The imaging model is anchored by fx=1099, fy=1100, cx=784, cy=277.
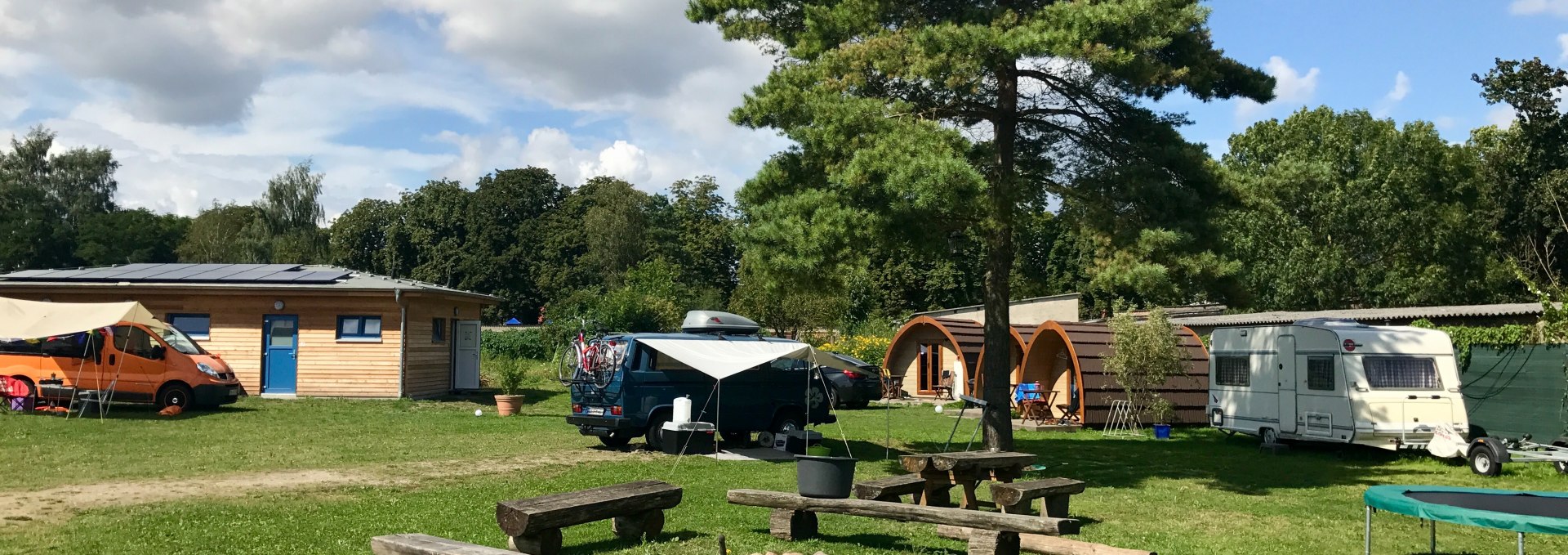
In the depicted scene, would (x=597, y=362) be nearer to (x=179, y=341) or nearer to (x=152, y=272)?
(x=179, y=341)

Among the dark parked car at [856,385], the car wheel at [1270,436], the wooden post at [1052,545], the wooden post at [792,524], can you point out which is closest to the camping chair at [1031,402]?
the dark parked car at [856,385]

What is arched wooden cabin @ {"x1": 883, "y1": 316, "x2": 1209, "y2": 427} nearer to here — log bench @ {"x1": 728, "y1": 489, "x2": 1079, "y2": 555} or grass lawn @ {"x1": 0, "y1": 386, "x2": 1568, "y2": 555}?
grass lawn @ {"x1": 0, "y1": 386, "x2": 1568, "y2": 555}

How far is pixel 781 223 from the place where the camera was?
1264 cm

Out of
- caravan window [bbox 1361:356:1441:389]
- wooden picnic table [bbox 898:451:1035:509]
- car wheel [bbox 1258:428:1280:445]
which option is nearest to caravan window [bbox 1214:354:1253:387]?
car wheel [bbox 1258:428:1280:445]

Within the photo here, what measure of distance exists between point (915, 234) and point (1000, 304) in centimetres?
260

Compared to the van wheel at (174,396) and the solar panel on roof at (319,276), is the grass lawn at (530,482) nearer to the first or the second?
the van wheel at (174,396)

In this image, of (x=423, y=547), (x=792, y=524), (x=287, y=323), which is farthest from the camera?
(x=287, y=323)

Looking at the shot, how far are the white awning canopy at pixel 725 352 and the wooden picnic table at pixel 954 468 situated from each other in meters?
4.39

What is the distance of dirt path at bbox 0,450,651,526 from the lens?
30.0ft

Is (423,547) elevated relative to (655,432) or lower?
elevated

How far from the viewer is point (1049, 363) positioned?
81.8 ft

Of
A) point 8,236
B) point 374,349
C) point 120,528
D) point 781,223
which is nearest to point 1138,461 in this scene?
point 781,223

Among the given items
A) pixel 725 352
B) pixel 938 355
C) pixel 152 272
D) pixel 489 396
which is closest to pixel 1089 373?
pixel 938 355

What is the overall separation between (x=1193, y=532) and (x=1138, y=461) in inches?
251
